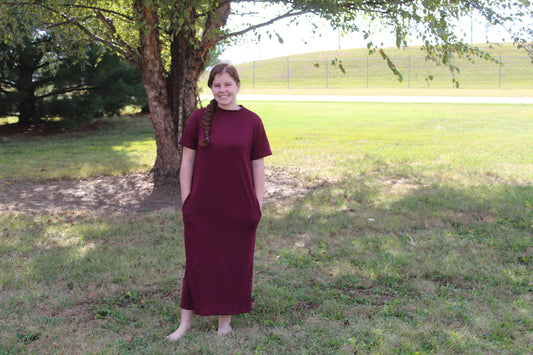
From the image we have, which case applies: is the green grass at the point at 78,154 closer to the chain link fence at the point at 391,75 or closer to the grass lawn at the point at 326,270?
the grass lawn at the point at 326,270

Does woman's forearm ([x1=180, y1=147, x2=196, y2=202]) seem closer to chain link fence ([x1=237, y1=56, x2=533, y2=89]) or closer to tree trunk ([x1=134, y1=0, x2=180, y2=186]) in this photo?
tree trunk ([x1=134, y1=0, x2=180, y2=186])

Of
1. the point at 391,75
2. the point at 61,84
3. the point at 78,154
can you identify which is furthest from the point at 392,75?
the point at 78,154

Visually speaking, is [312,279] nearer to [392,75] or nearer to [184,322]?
[184,322]

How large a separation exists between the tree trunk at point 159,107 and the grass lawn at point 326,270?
160cm

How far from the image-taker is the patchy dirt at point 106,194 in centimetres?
735

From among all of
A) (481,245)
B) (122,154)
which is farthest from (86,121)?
(481,245)

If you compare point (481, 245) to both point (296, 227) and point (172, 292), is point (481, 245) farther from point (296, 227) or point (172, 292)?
point (172, 292)

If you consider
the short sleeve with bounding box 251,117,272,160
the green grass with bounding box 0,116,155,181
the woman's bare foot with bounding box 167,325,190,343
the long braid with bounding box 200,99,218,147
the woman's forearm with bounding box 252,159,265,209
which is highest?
the long braid with bounding box 200,99,218,147

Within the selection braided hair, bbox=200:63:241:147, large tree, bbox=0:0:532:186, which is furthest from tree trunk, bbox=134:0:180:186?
braided hair, bbox=200:63:241:147

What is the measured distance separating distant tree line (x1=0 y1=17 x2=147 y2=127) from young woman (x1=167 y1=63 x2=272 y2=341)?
11070 millimetres

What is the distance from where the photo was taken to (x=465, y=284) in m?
4.55

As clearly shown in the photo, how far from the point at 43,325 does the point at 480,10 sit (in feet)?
20.1

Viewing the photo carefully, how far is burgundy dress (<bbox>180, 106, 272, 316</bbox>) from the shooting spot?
3352 millimetres

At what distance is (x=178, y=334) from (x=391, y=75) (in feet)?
169
